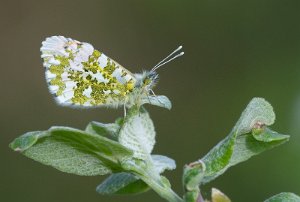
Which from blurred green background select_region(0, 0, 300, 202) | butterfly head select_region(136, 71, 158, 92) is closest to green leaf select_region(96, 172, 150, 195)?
butterfly head select_region(136, 71, 158, 92)

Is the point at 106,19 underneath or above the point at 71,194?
above

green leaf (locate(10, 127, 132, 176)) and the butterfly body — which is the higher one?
the butterfly body

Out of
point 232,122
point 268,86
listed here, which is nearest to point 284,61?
point 268,86

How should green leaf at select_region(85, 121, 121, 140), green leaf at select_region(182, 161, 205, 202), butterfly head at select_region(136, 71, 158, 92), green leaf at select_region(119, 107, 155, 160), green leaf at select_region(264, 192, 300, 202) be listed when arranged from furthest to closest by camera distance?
butterfly head at select_region(136, 71, 158, 92), green leaf at select_region(85, 121, 121, 140), green leaf at select_region(119, 107, 155, 160), green leaf at select_region(264, 192, 300, 202), green leaf at select_region(182, 161, 205, 202)

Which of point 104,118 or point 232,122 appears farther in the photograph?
point 104,118

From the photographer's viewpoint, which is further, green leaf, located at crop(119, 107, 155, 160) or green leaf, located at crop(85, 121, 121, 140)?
green leaf, located at crop(85, 121, 121, 140)

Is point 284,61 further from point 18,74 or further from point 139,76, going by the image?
point 18,74

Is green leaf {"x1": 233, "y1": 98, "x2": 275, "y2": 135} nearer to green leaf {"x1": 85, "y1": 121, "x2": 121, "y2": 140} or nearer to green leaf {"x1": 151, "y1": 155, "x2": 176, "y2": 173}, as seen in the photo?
green leaf {"x1": 151, "y1": 155, "x2": 176, "y2": 173}

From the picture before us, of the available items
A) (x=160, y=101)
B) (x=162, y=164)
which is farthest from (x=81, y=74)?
(x=162, y=164)
